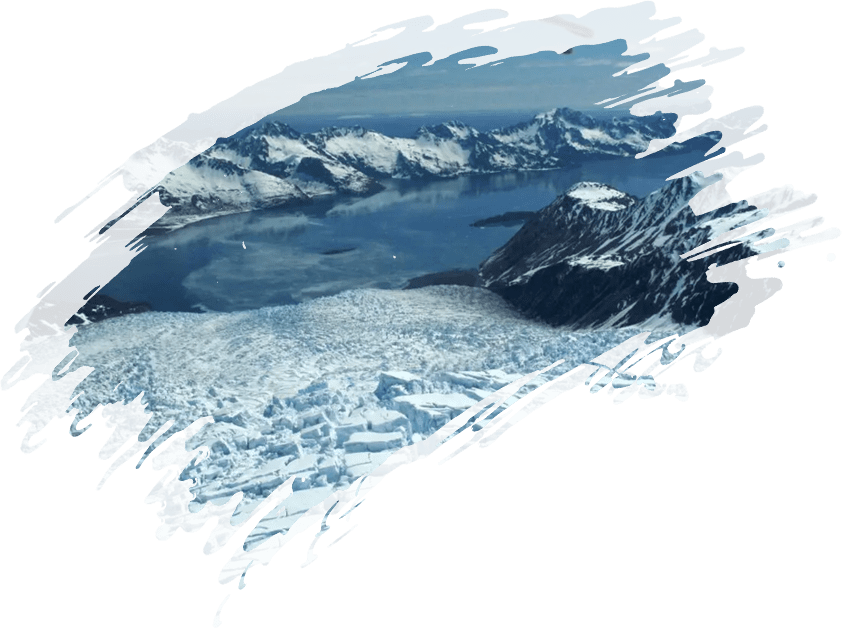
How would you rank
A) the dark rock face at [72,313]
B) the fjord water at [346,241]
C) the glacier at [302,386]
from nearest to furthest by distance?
the glacier at [302,386] < the dark rock face at [72,313] < the fjord water at [346,241]

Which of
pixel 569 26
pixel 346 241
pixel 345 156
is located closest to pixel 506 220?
pixel 346 241

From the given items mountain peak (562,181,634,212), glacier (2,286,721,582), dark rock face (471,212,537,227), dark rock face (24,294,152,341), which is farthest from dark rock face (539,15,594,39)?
dark rock face (24,294,152,341)

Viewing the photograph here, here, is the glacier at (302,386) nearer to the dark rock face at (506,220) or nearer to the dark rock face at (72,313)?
the dark rock face at (72,313)

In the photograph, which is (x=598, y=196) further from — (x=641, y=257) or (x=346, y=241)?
(x=346, y=241)

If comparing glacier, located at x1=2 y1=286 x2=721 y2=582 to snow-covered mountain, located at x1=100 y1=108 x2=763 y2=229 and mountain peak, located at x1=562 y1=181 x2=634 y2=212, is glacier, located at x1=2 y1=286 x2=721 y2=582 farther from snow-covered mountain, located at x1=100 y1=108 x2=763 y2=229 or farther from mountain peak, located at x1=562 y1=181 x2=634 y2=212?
mountain peak, located at x1=562 y1=181 x2=634 y2=212

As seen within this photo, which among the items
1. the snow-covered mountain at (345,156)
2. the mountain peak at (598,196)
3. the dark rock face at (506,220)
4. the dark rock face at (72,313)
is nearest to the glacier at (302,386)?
the dark rock face at (72,313)
